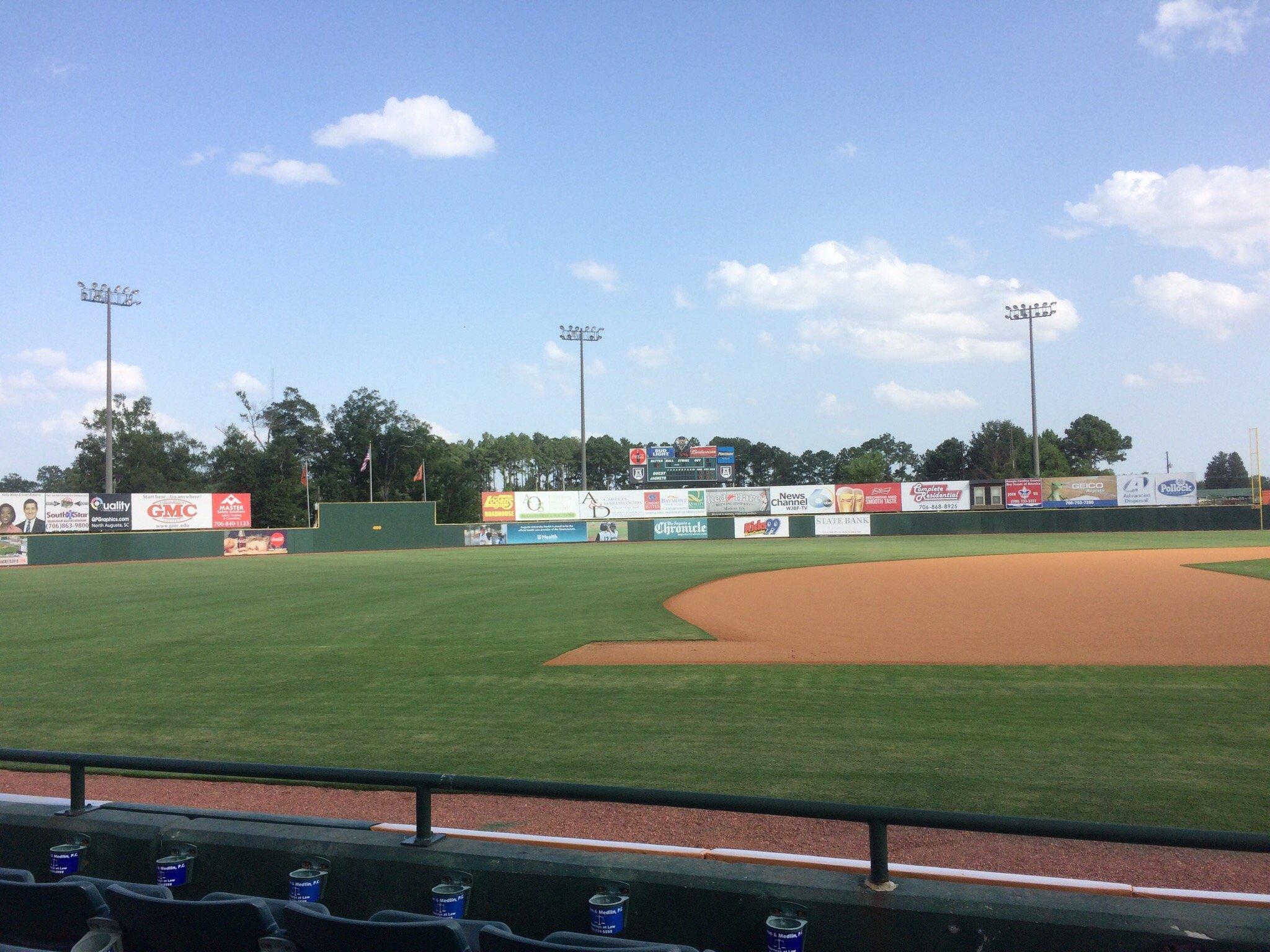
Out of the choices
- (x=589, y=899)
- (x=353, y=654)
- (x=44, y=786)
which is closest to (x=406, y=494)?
(x=353, y=654)

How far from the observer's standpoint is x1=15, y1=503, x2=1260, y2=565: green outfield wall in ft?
153

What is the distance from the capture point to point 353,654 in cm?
1343

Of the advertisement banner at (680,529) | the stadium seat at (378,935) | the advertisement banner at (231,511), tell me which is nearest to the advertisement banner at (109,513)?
the advertisement banner at (231,511)

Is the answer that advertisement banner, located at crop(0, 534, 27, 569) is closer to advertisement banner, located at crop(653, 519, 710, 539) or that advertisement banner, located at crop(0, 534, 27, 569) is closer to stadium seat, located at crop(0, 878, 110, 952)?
advertisement banner, located at crop(653, 519, 710, 539)

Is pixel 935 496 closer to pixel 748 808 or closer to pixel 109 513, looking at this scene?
pixel 109 513

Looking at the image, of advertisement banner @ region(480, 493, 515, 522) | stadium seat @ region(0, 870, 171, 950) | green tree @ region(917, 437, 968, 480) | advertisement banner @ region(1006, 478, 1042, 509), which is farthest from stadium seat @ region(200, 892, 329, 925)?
green tree @ region(917, 437, 968, 480)

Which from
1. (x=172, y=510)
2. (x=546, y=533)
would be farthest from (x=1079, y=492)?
(x=172, y=510)

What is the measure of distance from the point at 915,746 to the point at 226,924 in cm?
624

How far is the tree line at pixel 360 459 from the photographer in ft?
263

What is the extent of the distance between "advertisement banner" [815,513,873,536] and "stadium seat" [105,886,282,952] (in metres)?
54.8

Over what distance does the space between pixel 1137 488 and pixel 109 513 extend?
200 ft

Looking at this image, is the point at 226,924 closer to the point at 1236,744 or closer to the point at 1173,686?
the point at 1236,744

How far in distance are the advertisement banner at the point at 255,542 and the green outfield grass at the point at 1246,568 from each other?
43391 millimetres

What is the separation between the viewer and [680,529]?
191 ft
